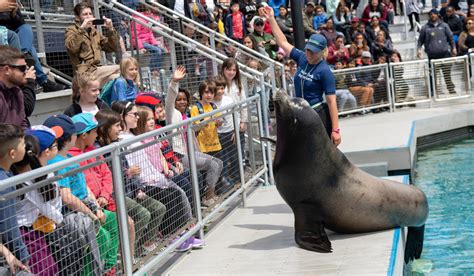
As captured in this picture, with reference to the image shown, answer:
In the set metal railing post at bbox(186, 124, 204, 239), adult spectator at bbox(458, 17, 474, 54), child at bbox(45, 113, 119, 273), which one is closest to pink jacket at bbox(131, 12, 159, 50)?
metal railing post at bbox(186, 124, 204, 239)

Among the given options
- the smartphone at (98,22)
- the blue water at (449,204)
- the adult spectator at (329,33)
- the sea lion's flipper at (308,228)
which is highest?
Result: the smartphone at (98,22)

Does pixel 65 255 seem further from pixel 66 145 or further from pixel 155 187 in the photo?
pixel 155 187

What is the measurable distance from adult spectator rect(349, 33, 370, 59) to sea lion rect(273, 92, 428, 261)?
13133 mm

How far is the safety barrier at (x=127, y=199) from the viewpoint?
4.95 metres

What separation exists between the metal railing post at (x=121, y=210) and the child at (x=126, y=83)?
3.71 meters

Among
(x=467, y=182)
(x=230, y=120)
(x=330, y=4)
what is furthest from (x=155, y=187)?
(x=330, y=4)

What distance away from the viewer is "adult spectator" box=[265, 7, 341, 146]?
8461 mm

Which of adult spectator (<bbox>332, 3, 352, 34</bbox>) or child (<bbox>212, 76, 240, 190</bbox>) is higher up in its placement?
adult spectator (<bbox>332, 3, 352, 34</bbox>)

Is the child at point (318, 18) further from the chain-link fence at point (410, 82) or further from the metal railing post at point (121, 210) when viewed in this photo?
the metal railing post at point (121, 210)

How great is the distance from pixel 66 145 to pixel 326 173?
2.46 metres

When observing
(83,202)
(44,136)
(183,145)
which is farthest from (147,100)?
(83,202)

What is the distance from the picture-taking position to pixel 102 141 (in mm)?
7055

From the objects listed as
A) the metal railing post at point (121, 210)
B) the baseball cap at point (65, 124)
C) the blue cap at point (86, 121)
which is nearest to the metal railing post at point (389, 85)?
the blue cap at point (86, 121)

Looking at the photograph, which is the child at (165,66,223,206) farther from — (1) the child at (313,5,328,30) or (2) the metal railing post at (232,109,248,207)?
(1) the child at (313,5,328,30)
